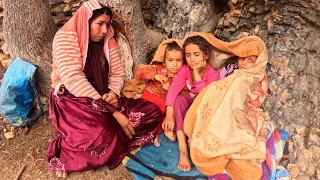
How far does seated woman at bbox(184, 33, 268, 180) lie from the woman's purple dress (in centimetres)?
54

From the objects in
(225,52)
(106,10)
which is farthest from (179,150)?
(106,10)

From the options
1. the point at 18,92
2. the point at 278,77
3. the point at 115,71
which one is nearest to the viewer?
the point at 278,77

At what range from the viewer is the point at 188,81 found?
3295 mm

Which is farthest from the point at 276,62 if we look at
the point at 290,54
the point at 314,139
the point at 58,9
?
the point at 58,9

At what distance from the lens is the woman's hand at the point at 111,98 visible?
3.22 m

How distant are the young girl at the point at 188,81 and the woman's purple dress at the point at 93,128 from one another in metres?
0.22

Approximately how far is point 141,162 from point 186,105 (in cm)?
73

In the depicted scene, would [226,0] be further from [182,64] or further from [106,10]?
[106,10]

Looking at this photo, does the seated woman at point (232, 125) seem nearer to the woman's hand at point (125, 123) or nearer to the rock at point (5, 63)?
the woman's hand at point (125, 123)

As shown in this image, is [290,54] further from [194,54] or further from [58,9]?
[58,9]

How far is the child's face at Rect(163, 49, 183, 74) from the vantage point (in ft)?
11.0

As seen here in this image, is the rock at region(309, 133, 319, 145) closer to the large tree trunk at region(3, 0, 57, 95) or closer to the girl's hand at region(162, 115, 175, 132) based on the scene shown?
the girl's hand at region(162, 115, 175, 132)

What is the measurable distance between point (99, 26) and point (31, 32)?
1119 mm

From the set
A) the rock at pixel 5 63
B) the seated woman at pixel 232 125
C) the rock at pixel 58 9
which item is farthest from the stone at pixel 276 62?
the rock at pixel 5 63
